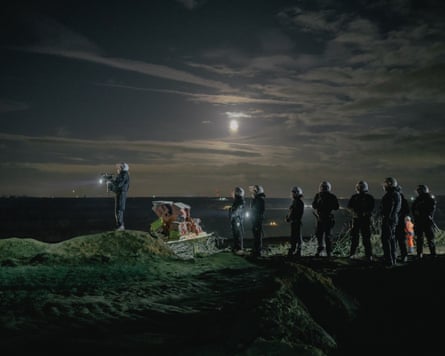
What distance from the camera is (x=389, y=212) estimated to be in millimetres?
9781

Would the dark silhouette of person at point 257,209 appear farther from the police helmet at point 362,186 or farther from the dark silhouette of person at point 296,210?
the police helmet at point 362,186

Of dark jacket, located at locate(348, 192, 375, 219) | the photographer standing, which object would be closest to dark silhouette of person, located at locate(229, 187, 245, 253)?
dark jacket, located at locate(348, 192, 375, 219)

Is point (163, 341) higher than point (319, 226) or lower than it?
lower

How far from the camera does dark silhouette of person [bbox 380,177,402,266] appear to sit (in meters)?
9.78

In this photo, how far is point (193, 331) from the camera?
5211 millimetres

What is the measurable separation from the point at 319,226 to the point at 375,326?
520 centimetres

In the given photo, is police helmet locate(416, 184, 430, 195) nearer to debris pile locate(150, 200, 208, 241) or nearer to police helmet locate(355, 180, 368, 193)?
police helmet locate(355, 180, 368, 193)

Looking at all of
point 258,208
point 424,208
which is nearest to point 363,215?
point 424,208

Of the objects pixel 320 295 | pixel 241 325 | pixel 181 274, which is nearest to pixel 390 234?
pixel 320 295

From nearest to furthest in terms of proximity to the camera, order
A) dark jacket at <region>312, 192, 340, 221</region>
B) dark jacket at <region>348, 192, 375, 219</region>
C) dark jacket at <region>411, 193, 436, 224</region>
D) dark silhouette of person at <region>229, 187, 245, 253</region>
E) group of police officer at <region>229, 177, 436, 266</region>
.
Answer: group of police officer at <region>229, 177, 436, 266</region> < dark jacket at <region>348, 192, 375, 219</region> < dark jacket at <region>411, 193, 436, 224</region> < dark jacket at <region>312, 192, 340, 221</region> < dark silhouette of person at <region>229, 187, 245, 253</region>

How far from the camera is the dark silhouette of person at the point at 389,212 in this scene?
385 inches

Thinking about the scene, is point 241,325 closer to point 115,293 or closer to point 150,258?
point 115,293

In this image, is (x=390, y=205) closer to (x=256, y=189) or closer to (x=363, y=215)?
(x=363, y=215)

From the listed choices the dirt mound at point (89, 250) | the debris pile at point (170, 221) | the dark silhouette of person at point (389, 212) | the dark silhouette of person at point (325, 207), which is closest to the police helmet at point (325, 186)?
the dark silhouette of person at point (325, 207)
